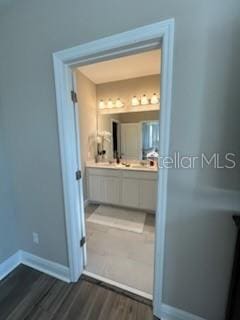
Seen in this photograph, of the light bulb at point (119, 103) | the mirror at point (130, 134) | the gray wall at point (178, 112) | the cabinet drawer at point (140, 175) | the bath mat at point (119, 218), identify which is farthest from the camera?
the light bulb at point (119, 103)

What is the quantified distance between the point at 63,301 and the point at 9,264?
0.77 metres

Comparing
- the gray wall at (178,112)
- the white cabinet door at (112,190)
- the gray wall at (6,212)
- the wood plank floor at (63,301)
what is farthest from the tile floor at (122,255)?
the gray wall at (6,212)

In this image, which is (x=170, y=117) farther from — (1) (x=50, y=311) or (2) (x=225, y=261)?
(1) (x=50, y=311)

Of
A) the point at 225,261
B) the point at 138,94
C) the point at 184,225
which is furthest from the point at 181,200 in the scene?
the point at 138,94

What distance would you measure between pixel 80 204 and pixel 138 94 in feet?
7.75

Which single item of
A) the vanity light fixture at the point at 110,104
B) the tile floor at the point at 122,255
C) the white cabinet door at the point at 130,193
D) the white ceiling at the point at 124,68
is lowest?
the tile floor at the point at 122,255

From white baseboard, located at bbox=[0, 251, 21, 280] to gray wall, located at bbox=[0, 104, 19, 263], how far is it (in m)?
0.05

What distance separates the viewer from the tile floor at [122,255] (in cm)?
171

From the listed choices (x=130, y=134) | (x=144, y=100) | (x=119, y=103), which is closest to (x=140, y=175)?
(x=130, y=134)

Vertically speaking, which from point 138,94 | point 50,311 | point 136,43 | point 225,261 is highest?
point 138,94

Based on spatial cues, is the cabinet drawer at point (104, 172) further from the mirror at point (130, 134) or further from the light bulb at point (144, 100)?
the light bulb at point (144, 100)

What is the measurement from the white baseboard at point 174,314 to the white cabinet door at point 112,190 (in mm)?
1823

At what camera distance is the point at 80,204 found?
5.40 feet

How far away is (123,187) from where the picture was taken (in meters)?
2.98
